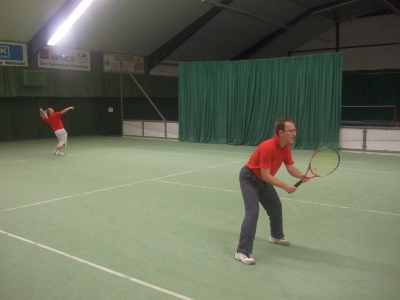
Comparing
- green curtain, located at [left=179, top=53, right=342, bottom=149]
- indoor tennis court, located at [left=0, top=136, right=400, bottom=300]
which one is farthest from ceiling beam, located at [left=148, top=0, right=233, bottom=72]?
indoor tennis court, located at [left=0, top=136, right=400, bottom=300]

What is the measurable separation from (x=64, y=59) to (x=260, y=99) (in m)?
8.50

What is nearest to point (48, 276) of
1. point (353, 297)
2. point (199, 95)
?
point (353, 297)

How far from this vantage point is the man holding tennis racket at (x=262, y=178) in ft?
13.4

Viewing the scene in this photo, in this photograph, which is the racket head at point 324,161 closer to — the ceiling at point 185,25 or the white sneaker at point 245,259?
the white sneaker at point 245,259

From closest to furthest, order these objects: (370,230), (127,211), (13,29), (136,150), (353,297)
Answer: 1. (353,297)
2. (370,230)
3. (127,211)
4. (136,150)
5. (13,29)

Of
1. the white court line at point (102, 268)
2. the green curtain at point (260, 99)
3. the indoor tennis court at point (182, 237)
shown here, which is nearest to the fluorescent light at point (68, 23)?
the green curtain at point (260, 99)

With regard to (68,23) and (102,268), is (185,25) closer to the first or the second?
(68,23)

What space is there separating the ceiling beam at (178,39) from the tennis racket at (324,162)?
1452 cm

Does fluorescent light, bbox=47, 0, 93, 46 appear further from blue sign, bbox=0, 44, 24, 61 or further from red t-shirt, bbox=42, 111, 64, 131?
red t-shirt, bbox=42, 111, 64, 131

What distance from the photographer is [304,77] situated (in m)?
14.0

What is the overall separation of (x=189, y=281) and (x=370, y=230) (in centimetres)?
272

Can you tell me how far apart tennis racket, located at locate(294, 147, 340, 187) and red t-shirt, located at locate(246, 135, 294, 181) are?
0.33m

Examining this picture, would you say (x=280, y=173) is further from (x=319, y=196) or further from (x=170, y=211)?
(x=170, y=211)

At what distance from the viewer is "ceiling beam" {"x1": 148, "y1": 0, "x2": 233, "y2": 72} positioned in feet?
60.5
